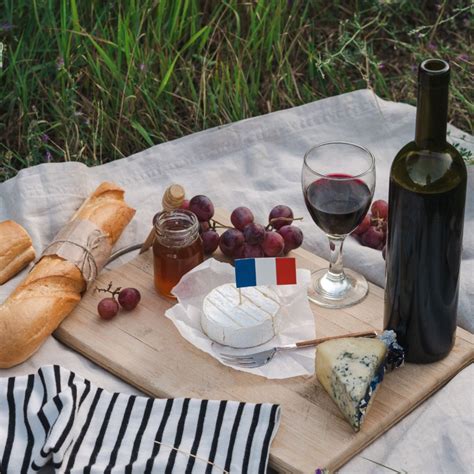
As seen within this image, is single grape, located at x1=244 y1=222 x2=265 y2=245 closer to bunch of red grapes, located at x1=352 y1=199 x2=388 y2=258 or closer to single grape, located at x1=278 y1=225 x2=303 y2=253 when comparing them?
single grape, located at x1=278 y1=225 x2=303 y2=253

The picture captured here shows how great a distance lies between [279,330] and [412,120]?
3.72ft

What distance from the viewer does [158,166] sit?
10.8ft

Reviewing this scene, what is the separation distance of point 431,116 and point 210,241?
0.89 meters

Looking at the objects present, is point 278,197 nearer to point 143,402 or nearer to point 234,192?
point 234,192

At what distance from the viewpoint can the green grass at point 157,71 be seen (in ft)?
11.3

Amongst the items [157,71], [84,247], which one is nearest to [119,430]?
[84,247]

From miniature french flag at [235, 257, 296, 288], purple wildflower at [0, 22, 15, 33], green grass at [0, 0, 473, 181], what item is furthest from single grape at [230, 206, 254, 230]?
purple wildflower at [0, 22, 15, 33]

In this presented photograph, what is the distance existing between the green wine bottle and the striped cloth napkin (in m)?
0.36

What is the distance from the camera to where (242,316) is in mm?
2488

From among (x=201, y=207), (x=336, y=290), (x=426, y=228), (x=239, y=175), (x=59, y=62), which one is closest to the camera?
(x=426, y=228)

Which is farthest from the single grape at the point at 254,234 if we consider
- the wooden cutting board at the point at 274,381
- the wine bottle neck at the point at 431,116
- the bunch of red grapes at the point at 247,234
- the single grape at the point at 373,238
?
the wine bottle neck at the point at 431,116

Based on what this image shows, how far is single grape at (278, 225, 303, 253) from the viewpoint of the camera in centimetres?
279

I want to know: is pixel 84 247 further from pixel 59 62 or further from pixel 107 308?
pixel 59 62

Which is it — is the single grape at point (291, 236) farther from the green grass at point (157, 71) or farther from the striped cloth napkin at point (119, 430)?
the green grass at point (157, 71)
